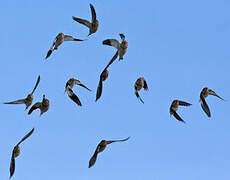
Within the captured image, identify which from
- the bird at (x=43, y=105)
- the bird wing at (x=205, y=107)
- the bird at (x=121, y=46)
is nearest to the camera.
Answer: the bird at (x=121, y=46)

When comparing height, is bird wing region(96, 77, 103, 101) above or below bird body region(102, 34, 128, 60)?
below

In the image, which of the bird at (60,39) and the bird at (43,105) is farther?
the bird at (60,39)

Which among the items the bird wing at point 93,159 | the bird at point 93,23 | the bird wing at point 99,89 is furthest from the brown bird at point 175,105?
the bird at point 93,23

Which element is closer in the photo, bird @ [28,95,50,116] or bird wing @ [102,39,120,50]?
bird wing @ [102,39,120,50]

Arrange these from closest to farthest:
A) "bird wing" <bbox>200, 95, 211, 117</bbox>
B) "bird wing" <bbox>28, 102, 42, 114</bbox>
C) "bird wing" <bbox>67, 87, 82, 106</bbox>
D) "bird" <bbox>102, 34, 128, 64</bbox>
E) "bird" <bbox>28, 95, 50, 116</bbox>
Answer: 1. "bird" <bbox>102, 34, 128, 64</bbox>
2. "bird wing" <bbox>200, 95, 211, 117</bbox>
3. "bird" <bbox>28, 95, 50, 116</bbox>
4. "bird wing" <bbox>67, 87, 82, 106</bbox>
5. "bird wing" <bbox>28, 102, 42, 114</bbox>

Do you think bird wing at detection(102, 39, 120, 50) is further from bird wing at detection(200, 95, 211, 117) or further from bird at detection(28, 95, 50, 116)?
bird wing at detection(200, 95, 211, 117)

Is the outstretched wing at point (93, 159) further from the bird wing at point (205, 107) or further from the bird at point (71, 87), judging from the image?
the bird wing at point (205, 107)

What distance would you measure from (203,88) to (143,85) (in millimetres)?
2175

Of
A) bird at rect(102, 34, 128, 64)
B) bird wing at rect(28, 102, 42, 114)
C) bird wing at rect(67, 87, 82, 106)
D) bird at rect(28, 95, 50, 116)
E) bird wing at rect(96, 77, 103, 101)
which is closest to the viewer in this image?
bird at rect(102, 34, 128, 64)

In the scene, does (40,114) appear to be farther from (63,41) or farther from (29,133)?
(63,41)

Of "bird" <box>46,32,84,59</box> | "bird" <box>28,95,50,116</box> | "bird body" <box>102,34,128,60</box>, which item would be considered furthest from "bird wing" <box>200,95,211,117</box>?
"bird" <box>28,95,50,116</box>

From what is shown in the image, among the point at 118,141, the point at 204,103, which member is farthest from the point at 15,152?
the point at 204,103

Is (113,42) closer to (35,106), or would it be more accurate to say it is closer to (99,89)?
(99,89)

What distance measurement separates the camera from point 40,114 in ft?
67.6
